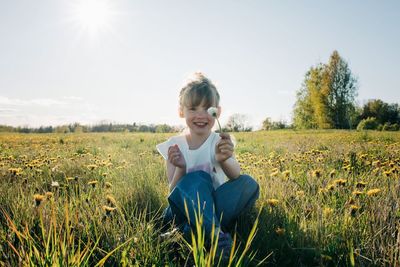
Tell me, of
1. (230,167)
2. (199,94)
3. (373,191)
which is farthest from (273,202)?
(199,94)

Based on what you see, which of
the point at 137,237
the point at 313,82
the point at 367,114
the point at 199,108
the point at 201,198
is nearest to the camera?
the point at 137,237

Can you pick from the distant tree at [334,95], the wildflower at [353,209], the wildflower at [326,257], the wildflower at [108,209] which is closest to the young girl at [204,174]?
the wildflower at [108,209]

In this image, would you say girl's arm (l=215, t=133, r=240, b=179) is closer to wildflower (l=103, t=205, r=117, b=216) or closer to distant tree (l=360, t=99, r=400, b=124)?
wildflower (l=103, t=205, r=117, b=216)

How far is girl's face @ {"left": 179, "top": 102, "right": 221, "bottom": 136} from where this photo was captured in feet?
8.60

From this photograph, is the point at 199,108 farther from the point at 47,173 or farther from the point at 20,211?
the point at 47,173

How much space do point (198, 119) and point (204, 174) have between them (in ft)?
1.67

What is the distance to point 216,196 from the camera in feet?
7.88

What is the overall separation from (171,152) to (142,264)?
38.0 inches

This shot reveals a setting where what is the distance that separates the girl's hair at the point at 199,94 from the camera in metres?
2.58

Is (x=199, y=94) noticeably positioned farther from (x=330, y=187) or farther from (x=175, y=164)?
(x=330, y=187)

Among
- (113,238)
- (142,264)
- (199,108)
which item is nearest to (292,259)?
(142,264)

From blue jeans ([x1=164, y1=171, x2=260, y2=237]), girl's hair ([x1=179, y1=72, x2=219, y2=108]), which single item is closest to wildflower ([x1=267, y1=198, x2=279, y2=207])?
blue jeans ([x1=164, y1=171, x2=260, y2=237])

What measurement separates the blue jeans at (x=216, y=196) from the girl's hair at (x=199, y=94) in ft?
1.96

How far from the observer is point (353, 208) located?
6.86ft
